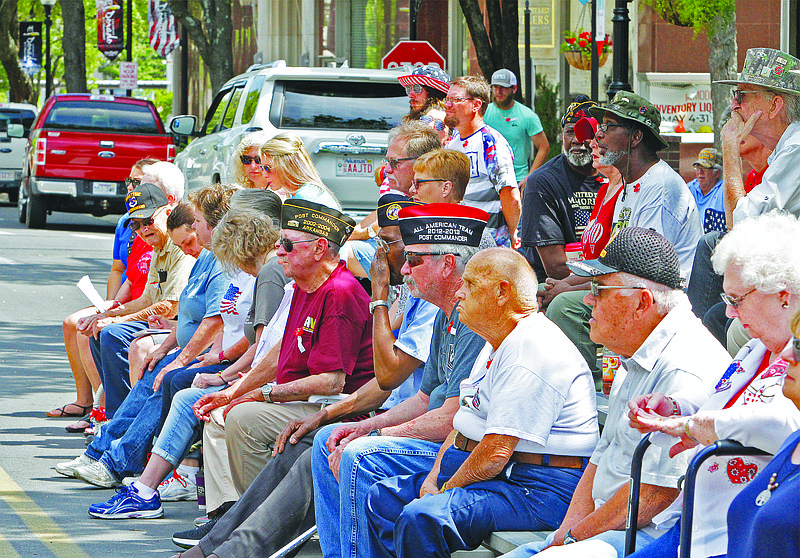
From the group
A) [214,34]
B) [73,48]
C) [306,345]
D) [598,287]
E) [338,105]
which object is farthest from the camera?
[73,48]

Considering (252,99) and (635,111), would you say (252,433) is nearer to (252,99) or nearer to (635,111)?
(635,111)

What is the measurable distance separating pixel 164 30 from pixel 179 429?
27.3 meters

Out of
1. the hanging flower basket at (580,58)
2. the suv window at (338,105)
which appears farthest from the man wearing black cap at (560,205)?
the hanging flower basket at (580,58)

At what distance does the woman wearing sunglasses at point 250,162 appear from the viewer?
8.94 meters

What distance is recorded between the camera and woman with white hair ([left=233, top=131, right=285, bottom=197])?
29.3 feet

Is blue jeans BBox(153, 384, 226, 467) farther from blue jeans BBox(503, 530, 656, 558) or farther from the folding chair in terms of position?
the folding chair

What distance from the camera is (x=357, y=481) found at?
4992mm

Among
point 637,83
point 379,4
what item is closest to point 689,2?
point 637,83

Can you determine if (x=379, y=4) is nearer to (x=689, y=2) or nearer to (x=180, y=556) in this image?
(x=689, y=2)

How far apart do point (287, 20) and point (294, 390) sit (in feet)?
98.4

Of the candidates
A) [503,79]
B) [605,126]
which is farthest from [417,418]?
[503,79]

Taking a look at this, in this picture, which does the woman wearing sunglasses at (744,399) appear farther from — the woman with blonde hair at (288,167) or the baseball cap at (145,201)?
the baseball cap at (145,201)

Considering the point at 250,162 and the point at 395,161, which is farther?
the point at 250,162

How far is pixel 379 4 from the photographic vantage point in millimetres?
31609
